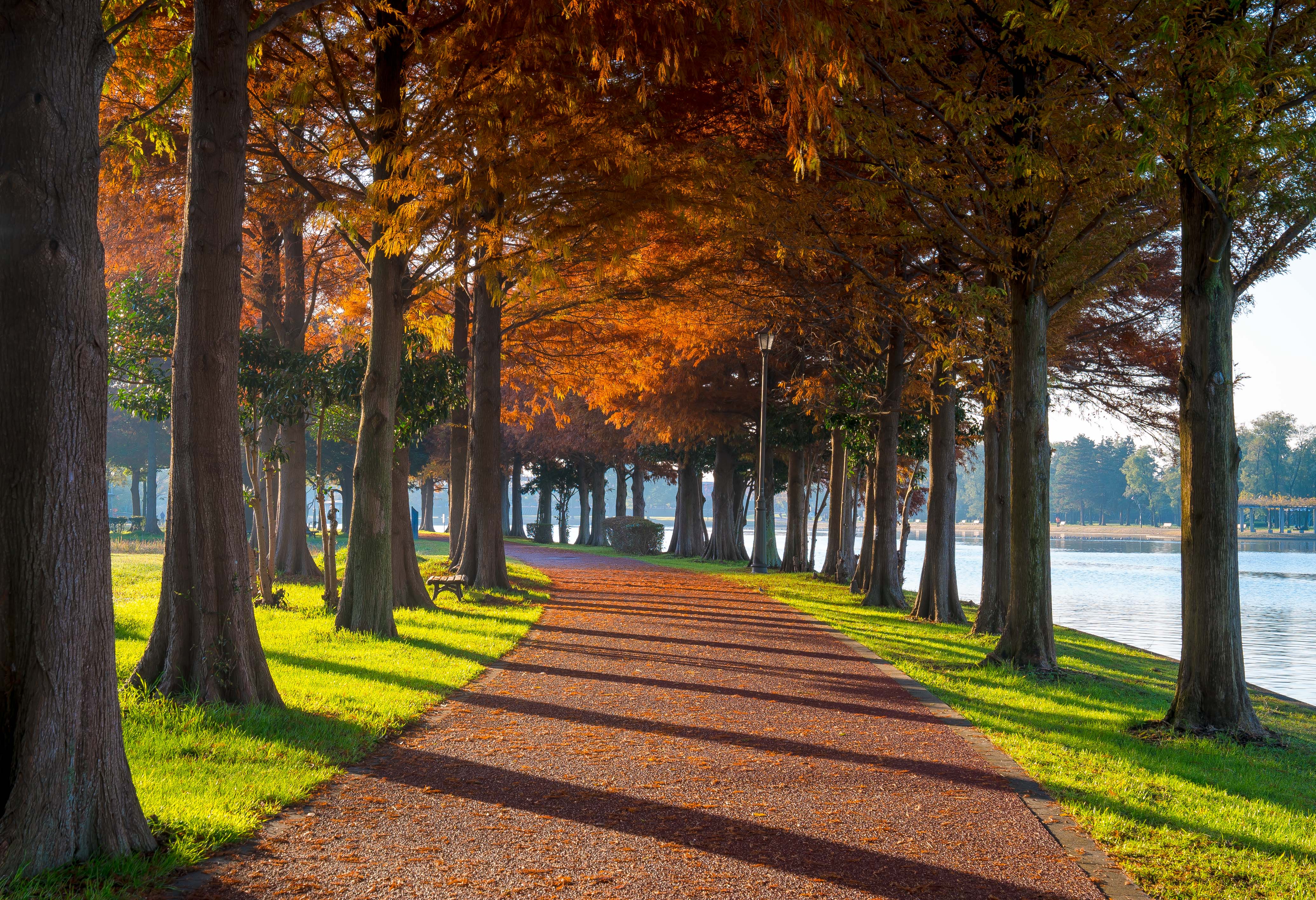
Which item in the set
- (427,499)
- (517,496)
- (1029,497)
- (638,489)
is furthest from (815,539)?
(427,499)

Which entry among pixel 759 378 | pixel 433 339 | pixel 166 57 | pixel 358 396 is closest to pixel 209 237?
pixel 166 57

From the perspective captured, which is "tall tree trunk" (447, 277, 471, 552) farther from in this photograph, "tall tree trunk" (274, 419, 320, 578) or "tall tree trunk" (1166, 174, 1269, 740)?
"tall tree trunk" (1166, 174, 1269, 740)

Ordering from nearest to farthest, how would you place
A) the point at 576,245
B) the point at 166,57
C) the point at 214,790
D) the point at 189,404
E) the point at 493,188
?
the point at 214,790
the point at 189,404
the point at 166,57
the point at 493,188
the point at 576,245

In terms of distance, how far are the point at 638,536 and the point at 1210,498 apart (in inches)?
1251

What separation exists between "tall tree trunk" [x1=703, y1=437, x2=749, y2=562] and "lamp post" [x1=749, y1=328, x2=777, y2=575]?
1.87 metres

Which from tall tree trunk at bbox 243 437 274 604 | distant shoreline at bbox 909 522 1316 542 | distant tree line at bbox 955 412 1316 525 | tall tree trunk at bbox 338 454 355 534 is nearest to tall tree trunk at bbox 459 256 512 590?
tall tree trunk at bbox 243 437 274 604

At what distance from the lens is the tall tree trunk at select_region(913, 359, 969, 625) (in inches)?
638

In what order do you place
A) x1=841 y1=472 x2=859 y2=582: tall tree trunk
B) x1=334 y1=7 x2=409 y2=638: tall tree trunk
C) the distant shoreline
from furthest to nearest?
1. the distant shoreline
2. x1=841 y1=472 x2=859 y2=582: tall tree trunk
3. x1=334 y1=7 x2=409 y2=638: tall tree trunk

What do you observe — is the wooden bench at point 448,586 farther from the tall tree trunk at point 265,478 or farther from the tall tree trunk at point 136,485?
the tall tree trunk at point 136,485

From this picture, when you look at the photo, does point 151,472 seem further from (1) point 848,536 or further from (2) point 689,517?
(1) point 848,536

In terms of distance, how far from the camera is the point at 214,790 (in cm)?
514

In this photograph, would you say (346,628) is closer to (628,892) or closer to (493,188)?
(493,188)

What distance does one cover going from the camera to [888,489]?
1877 cm

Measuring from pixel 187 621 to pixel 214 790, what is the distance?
227cm
